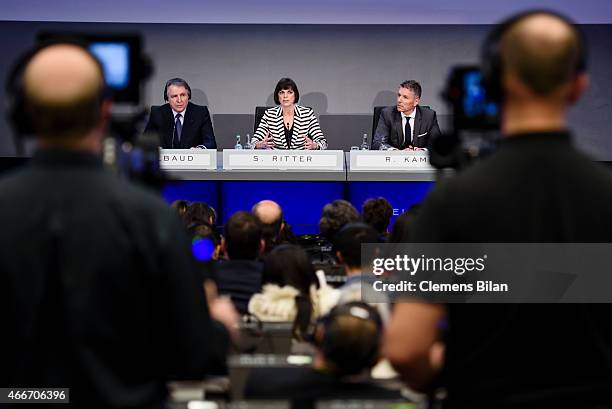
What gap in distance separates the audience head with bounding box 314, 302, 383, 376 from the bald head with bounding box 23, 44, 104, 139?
1025 millimetres

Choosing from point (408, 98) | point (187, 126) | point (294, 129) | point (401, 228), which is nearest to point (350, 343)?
point (401, 228)

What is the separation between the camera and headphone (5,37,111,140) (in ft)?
5.14

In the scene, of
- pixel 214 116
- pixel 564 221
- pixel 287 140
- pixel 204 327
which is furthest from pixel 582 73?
pixel 214 116

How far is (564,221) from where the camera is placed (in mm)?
1499

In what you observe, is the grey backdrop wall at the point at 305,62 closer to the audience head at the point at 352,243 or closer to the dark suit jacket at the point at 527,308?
the audience head at the point at 352,243

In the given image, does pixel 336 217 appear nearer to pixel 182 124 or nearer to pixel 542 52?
pixel 182 124

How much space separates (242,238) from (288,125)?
3733mm

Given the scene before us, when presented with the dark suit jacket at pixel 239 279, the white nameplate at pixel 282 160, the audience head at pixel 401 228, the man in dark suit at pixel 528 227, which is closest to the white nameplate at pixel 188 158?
the white nameplate at pixel 282 160

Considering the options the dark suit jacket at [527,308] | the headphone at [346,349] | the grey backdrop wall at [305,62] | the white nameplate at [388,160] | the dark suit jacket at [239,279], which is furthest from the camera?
the grey backdrop wall at [305,62]

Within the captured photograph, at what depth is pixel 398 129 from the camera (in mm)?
7523

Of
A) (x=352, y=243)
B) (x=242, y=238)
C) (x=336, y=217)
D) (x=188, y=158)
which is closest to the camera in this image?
(x=352, y=243)

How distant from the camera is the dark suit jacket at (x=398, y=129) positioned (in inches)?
295

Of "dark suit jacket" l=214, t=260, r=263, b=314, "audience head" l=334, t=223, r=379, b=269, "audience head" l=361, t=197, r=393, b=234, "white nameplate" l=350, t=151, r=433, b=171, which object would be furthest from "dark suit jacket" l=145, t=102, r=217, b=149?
"audience head" l=334, t=223, r=379, b=269

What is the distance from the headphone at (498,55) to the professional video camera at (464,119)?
0.25 metres
